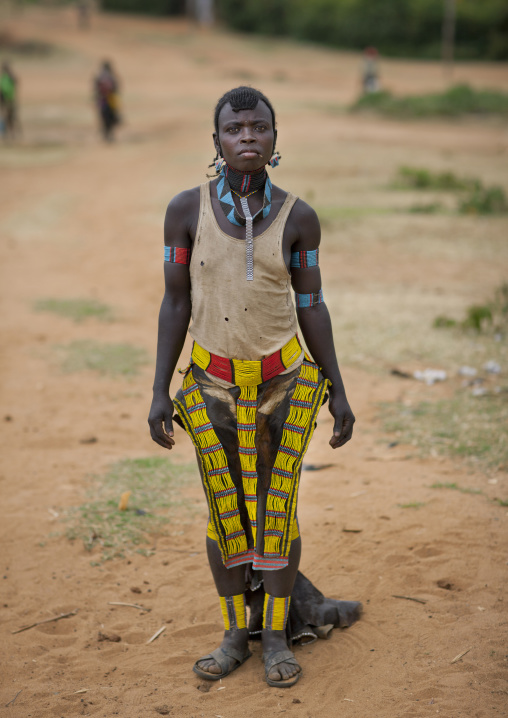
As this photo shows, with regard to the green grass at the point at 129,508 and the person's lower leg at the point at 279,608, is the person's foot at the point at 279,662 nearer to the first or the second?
the person's lower leg at the point at 279,608

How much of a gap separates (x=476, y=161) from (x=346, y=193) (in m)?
4.58

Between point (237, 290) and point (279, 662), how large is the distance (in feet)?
4.55

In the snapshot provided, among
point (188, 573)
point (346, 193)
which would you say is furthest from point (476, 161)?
point (188, 573)

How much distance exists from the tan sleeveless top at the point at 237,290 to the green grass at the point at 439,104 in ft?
73.2

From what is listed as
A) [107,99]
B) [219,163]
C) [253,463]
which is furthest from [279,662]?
[107,99]

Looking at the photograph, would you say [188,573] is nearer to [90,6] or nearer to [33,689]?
[33,689]

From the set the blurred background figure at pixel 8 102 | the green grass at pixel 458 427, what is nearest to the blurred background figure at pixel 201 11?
the blurred background figure at pixel 8 102

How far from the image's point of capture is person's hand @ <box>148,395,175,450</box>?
8.98 feet

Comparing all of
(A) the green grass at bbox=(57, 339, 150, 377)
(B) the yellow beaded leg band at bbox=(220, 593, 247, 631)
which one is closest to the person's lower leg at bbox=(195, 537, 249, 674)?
(B) the yellow beaded leg band at bbox=(220, 593, 247, 631)

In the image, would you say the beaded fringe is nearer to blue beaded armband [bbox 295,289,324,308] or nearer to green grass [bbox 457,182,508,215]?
Answer: blue beaded armband [bbox 295,289,324,308]

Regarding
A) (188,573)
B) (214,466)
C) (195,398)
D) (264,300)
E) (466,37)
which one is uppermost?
(466,37)

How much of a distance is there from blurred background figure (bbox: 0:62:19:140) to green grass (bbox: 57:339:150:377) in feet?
45.3

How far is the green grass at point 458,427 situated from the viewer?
4.64 meters

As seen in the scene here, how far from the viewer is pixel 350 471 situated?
4.61 metres
